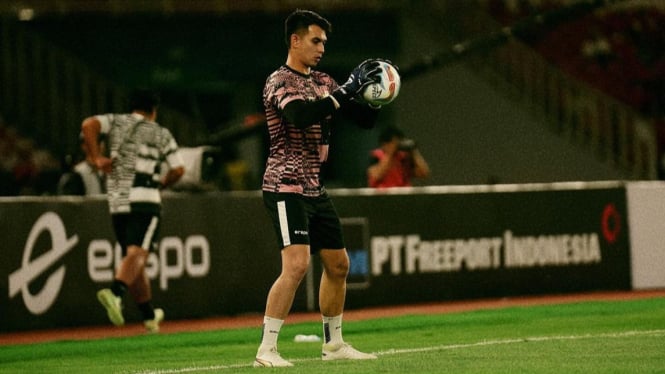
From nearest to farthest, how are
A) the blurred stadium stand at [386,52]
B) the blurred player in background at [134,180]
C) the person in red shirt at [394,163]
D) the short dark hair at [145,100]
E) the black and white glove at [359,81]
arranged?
1. the black and white glove at [359,81]
2. the blurred player in background at [134,180]
3. the short dark hair at [145,100]
4. the person in red shirt at [394,163]
5. the blurred stadium stand at [386,52]

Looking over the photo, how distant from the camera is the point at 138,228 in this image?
12367 millimetres

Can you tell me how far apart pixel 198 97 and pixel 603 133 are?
23.9 ft

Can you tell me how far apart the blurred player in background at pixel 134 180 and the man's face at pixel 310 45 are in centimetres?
419

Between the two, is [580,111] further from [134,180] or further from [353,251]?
[134,180]

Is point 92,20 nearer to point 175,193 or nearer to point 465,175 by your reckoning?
point 465,175

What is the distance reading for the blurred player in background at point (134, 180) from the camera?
1234 cm

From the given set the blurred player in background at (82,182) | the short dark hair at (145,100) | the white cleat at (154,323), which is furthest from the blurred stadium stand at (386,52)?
the white cleat at (154,323)

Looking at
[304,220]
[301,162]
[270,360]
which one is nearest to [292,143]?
[301,162]

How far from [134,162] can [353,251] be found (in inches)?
137

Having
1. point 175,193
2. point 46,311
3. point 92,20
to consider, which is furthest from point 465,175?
point 46,311

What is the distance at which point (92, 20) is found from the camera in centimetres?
2300

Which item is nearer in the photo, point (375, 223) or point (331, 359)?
point (331, 359)

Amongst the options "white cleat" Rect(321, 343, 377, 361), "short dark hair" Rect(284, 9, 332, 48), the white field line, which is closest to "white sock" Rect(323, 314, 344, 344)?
"white cleat" Rect(321, 343, 377, 361)

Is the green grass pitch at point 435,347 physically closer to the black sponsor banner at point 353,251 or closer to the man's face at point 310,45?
the black sponsor banner at point 353,251
